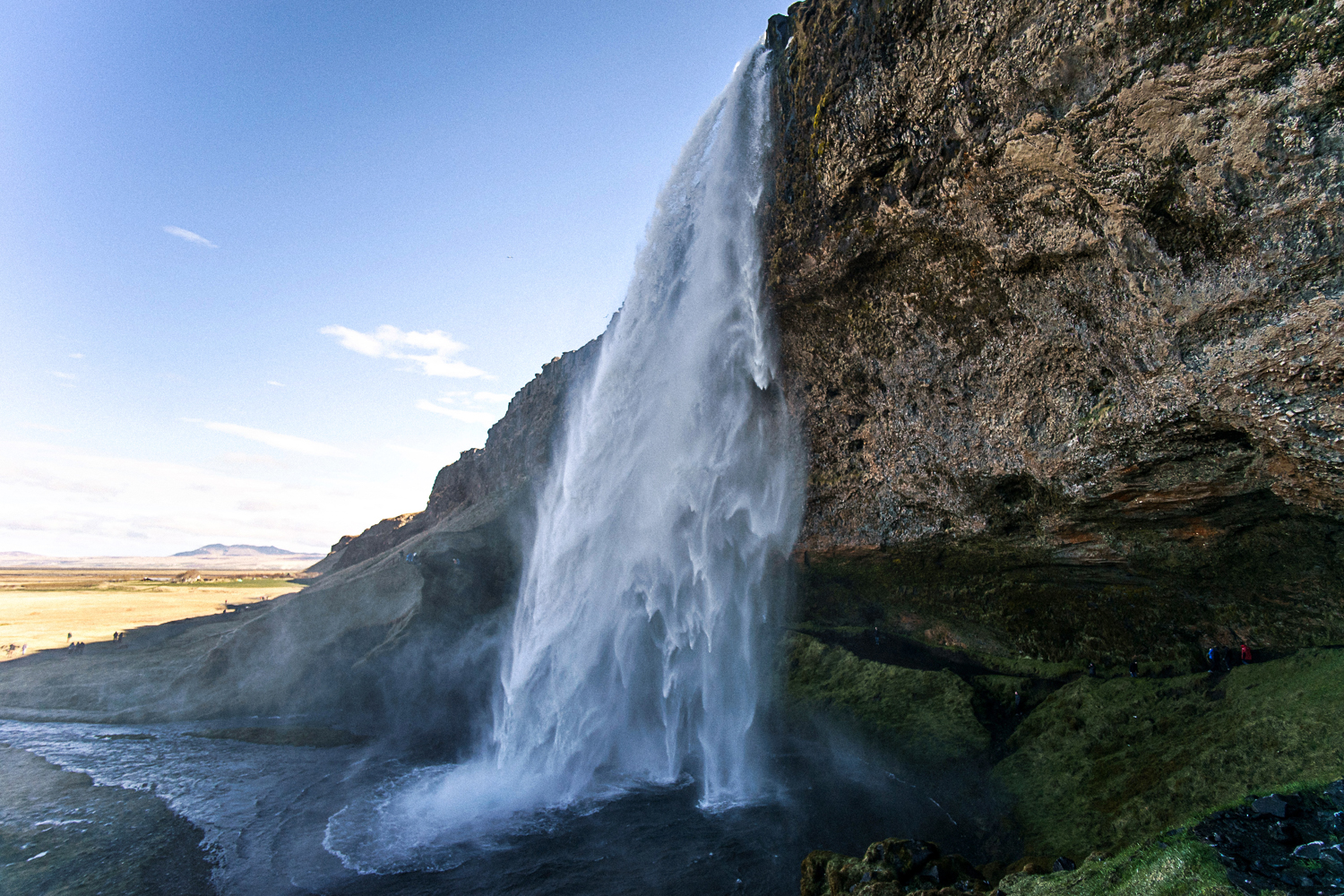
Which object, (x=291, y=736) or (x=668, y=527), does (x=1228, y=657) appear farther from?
(x=291, y=736)

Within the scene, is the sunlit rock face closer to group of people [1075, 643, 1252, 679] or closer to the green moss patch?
group of people [1075, 643, 1252, 679]

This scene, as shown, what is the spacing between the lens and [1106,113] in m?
9.45

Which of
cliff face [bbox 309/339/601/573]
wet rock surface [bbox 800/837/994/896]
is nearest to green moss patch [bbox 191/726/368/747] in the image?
cliff face [bbox 309/339/601/573]

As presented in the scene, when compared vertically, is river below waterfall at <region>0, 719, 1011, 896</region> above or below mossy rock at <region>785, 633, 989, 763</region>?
below

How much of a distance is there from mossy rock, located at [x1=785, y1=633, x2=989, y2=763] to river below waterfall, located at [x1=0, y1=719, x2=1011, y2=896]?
1.22m

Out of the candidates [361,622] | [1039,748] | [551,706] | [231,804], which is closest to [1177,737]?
[1039,748]

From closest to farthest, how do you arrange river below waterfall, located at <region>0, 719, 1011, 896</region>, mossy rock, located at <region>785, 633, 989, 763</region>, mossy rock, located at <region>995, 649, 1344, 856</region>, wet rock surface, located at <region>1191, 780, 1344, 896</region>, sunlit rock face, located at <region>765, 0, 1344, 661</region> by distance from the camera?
1. wet rock surface, located at <region>1191, 780, 1344, 896</region>
2. sunlit rock face, located at <region>765, 0, 1344, 661</region>
3. mossy rock, located at <region>995, 649, 1344, 856</region>
4. river below waterfall, located at <region>0, 719, 1011, 896</region>
5. mossy rock, located at <region>785, 633, 989, 763</region>

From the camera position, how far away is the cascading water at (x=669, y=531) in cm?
1806

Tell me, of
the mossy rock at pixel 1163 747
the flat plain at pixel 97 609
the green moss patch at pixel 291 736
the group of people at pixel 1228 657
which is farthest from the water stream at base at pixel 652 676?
the flat plain at pixel 97 609

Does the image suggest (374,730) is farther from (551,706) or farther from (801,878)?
(801,878)

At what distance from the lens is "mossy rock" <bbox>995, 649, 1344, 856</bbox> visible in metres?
10.4

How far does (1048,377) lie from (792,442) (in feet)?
25.4

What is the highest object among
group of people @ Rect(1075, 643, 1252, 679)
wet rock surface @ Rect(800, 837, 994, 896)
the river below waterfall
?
group of people @ Rect(1075, 643, 1252, 679)

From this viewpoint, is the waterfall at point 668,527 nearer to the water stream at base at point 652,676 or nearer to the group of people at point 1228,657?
the water stream at base at point 652,676
